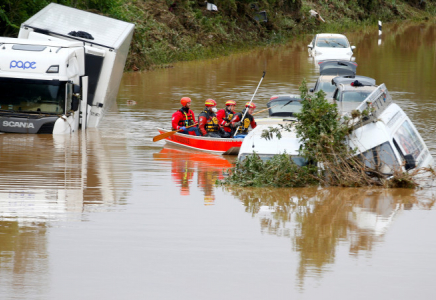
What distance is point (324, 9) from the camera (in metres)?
66.9

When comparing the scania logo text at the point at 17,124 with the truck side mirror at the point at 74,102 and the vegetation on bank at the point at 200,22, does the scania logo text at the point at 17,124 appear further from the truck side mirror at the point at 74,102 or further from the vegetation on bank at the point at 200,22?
the vegetation on bank at the point at 200,22

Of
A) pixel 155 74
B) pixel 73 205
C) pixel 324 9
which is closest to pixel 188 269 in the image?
→ pixel 73 205

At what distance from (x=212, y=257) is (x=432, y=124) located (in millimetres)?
15218

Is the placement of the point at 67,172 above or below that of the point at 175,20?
below

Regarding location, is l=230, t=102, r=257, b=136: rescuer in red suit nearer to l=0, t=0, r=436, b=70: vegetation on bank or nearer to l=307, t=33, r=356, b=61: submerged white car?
l=0, t=0, r=436, b=70: vegetation on bank

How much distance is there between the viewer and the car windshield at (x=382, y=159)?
14.2 meters

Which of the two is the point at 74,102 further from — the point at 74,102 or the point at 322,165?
the point at 322,165

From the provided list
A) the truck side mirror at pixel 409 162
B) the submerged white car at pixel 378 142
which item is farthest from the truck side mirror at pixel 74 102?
the truck side mirror at pixel 409 162

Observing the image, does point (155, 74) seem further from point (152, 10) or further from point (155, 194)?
point (155, 194)

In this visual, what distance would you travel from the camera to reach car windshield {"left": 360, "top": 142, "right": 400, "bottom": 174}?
14164mm

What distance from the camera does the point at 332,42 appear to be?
39969mm

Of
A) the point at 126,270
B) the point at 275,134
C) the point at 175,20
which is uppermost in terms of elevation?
the point at 175,20

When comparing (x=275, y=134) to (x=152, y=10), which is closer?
(x=275, y=134)

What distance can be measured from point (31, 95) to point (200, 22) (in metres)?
27.8
